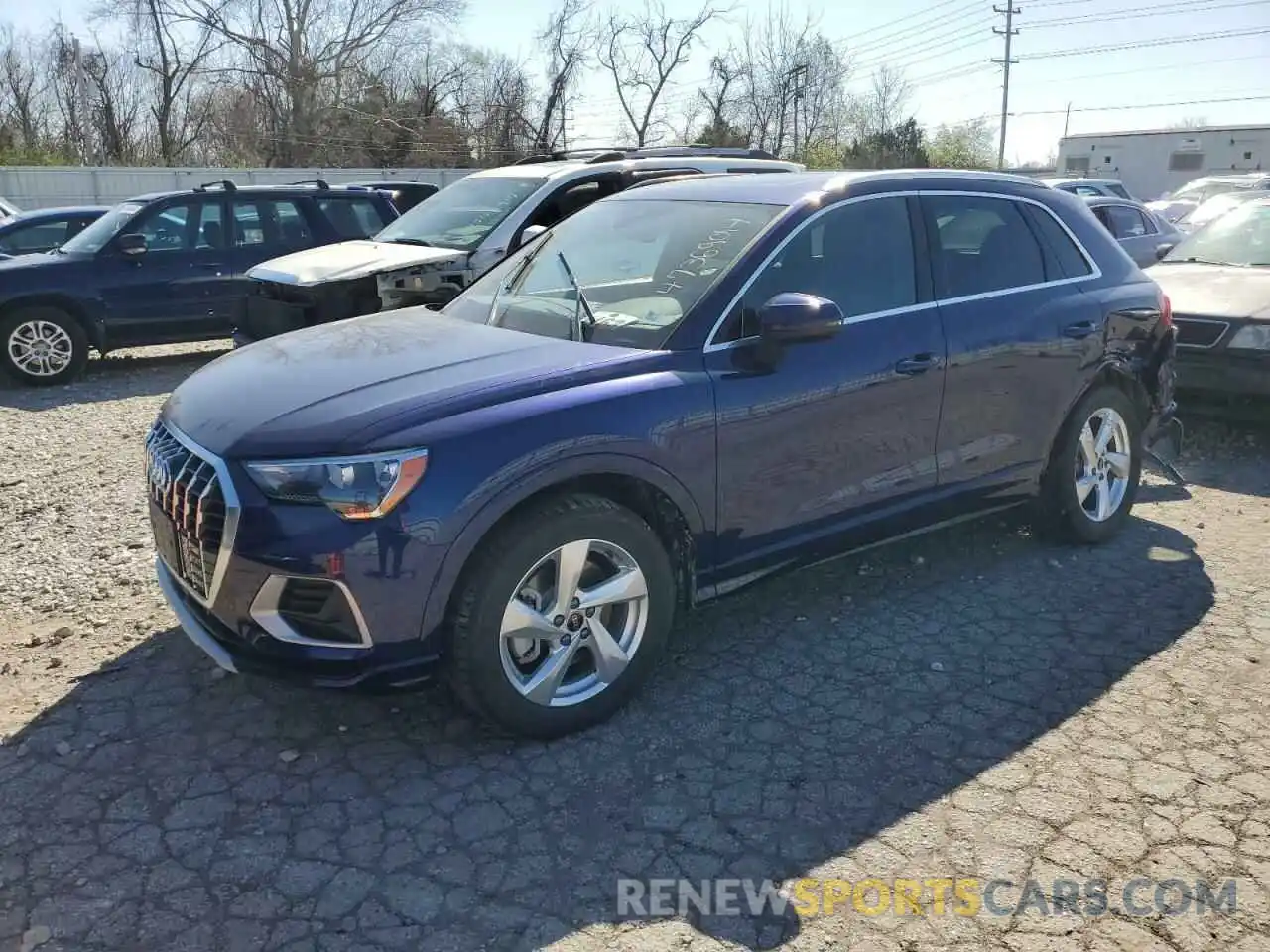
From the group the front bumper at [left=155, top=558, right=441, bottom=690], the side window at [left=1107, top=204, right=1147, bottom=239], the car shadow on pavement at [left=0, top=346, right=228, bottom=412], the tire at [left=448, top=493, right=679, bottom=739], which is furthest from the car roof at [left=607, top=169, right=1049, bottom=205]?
the side window at [left=1107, top=204, right=1147, bottom=239]

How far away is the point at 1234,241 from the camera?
8352 millimetres

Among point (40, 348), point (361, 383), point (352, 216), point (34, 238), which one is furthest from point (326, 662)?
point (34, 238)

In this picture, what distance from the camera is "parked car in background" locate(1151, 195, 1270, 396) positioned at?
267 inches

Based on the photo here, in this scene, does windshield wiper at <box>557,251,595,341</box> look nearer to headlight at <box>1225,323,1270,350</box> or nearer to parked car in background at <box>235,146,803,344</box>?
parked car in background at <box>235,146,803,344</box>

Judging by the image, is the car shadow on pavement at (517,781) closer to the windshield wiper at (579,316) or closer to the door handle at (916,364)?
the door handle at (916,364)

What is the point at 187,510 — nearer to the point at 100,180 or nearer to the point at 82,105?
the point at 100,180

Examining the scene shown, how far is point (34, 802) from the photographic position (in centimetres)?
312

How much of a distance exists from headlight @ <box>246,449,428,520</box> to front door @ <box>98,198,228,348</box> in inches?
314

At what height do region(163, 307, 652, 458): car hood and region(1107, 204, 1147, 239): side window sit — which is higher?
region(1107, 204, 1147, 239): side window

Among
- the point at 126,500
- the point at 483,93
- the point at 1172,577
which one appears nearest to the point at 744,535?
the point at 1172,577

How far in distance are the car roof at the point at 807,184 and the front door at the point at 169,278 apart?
681cm

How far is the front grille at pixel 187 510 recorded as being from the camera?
3.11 m

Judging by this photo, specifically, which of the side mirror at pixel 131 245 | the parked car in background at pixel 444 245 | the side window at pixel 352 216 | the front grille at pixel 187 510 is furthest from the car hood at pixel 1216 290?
the side mirror at pixel 131 245

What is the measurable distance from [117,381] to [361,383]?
25.6 ft
